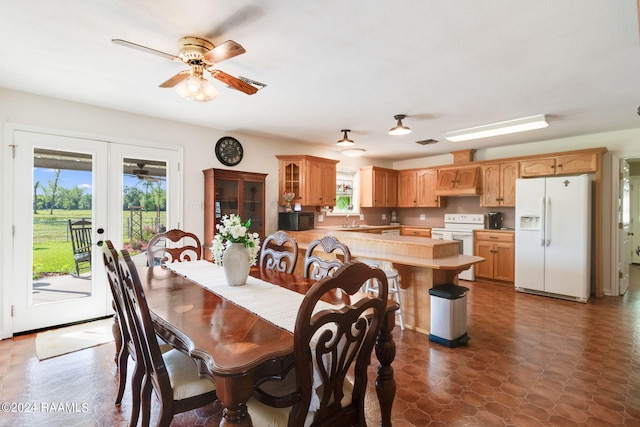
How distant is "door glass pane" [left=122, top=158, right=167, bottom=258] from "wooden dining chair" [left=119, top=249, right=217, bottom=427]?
262 centimetres

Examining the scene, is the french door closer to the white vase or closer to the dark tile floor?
the dark tile floor

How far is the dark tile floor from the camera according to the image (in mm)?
1917

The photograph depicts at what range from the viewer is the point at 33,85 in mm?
2877

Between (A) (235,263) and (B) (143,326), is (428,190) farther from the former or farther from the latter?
(B) (143,326)

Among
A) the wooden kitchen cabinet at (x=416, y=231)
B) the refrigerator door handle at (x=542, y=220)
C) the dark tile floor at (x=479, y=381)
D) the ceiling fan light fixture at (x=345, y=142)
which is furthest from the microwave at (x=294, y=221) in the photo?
the refrigerator door handle at (x=542, y=220)

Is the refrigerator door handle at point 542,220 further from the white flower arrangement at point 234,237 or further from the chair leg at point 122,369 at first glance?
the chair leg at point 122,369

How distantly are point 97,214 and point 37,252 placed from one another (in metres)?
0.63

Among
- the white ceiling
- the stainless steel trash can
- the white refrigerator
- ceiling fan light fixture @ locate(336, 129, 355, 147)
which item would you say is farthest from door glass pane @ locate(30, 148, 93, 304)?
the white refrigerator

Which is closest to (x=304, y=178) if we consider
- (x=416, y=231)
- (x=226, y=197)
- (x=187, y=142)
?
(x=226, y=197)

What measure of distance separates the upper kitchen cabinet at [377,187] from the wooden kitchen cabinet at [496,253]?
73.5 inches

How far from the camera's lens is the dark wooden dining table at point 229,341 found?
1.06 m

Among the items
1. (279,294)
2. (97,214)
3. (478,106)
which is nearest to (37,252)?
(97,214)

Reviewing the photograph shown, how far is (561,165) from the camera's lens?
4703mm

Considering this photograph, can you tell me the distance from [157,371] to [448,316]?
2453mm
